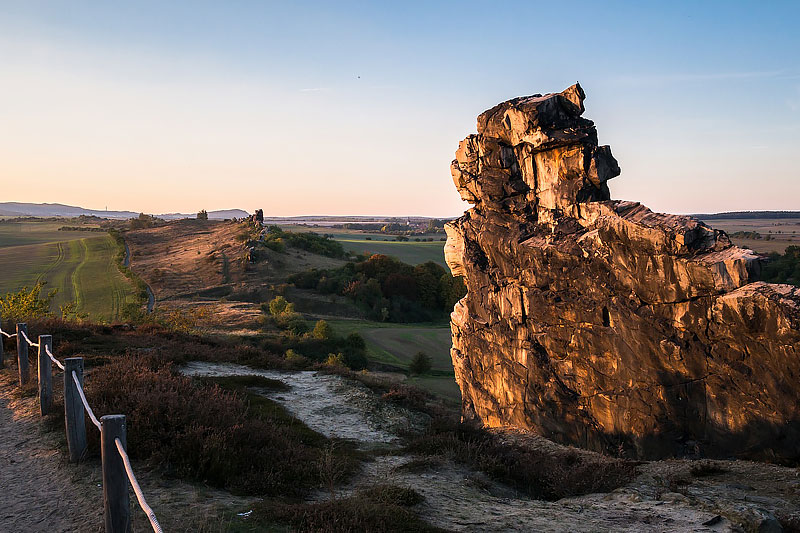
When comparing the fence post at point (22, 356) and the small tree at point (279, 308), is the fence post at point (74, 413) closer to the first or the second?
the fence post at point (22, 356)

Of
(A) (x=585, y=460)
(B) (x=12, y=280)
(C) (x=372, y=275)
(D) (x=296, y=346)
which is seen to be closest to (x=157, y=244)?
(B) (x=12, y=280)

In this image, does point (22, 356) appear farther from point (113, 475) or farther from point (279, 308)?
point (279, 308)

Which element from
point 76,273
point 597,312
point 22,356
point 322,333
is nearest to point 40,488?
point 22,356

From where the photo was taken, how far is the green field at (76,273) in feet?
182

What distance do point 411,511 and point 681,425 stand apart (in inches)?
465

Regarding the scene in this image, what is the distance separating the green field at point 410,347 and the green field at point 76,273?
22725mm

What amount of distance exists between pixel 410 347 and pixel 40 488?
42284 millimetres

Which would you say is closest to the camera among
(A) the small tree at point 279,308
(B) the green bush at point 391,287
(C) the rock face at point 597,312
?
(C) the rock face at point 597,312

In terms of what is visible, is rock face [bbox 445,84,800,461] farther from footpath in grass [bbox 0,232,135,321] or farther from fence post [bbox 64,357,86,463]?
footpath in grass [bbox 0,232,135,321]

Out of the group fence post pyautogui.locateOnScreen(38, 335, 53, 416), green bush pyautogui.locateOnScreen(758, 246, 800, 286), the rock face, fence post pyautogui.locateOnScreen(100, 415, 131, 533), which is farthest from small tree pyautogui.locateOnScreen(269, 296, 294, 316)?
fence post pyautogui.locateOnScreen(100, 415, 131, 533)

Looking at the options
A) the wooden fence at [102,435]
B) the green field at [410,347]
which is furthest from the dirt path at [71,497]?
the green field at [410,347]

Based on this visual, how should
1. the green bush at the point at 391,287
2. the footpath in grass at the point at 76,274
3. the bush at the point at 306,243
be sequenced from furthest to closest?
the bush at the point at 306,243
the green bush at the point at 391,287
the footpath in grass at the point at 76,274

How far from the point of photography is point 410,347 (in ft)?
162

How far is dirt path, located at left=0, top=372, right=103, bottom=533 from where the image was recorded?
22.4 feet
